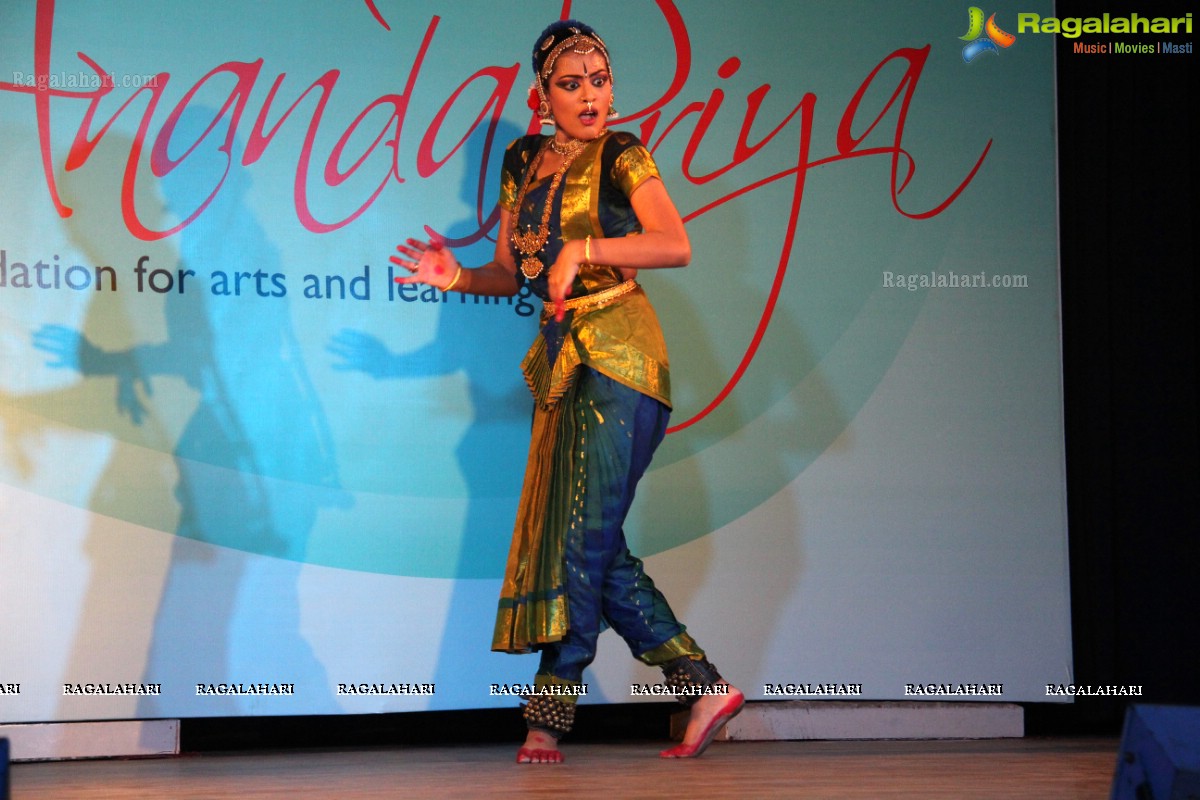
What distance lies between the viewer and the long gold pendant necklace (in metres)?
3.01

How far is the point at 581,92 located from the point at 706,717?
144cm

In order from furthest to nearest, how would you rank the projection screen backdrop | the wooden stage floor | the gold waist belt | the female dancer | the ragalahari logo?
the ragalahari logo, the projection screen backdrop, the gold waist belt, the female dancer, the wooden stage floor

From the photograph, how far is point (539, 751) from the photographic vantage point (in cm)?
289

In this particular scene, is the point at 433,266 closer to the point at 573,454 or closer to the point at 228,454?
the point at 573,454

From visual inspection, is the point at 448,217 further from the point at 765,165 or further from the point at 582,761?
the point at 582,761

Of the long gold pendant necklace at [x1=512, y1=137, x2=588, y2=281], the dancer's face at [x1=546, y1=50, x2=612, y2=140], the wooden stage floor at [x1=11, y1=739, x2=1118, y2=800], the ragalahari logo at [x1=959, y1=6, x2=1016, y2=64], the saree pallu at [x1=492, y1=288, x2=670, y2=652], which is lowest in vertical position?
the wooden stage floor at [x1=11, y1=739, x2=1118, y2=800]

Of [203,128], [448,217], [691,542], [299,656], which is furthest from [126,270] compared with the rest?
[691,542]

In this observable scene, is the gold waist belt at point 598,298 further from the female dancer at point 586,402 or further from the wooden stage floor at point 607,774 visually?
the wooden stage floor at point 607,774

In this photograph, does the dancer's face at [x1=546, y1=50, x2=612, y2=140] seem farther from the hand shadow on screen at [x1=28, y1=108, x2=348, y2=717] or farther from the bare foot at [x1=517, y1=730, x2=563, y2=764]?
the bare foot at [x1=517, y1=730, x2=563, y2=764]

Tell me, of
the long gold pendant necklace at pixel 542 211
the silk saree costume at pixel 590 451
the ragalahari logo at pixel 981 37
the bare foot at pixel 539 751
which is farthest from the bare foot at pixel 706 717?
the ragalahari logo at pixel 981 37

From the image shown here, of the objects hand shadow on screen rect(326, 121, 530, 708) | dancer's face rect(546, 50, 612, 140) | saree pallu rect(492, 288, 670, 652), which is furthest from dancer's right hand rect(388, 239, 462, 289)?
hand shadow on screen rect(326, 121, 530, 708)

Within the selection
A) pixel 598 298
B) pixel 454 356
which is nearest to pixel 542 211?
pixel 598 298

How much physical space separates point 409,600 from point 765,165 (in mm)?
1626

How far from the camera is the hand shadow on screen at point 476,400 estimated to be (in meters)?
3.59
